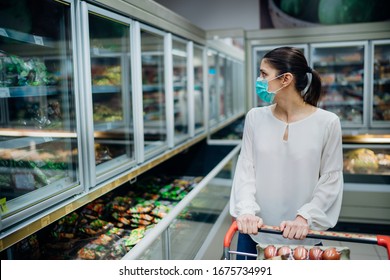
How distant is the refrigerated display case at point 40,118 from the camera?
2016 millimetres

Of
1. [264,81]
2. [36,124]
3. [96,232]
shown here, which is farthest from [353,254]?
[36,124]

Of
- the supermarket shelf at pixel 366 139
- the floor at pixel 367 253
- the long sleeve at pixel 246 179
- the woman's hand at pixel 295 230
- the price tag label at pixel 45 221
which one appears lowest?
the floor at pixel 367 253

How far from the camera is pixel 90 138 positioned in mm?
2289

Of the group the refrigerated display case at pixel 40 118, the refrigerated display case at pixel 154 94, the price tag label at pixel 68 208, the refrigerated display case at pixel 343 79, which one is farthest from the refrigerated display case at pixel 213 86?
the price tag label at pixel 68 208

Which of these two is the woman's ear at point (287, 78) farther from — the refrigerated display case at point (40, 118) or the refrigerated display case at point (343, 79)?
the refrigerated display case at point (343, 79)

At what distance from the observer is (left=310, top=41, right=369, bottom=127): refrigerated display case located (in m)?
5.04

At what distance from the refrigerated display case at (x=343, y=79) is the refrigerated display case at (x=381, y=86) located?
0.14 meters

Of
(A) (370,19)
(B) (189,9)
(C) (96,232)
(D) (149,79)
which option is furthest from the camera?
(B) (189,9)

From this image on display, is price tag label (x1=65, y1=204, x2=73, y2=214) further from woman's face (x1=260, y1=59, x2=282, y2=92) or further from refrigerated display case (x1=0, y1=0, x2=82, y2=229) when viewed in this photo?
woman's face (x1=260, y1=59, x2=282, y2=92)

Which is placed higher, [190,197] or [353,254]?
[190,197]

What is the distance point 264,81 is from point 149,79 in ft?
9.89

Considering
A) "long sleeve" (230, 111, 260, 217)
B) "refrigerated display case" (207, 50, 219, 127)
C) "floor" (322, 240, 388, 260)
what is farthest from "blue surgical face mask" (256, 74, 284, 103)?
"refrigerated display case" (207, 50, 219, 127)

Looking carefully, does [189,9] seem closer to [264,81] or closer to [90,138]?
[90,138]
